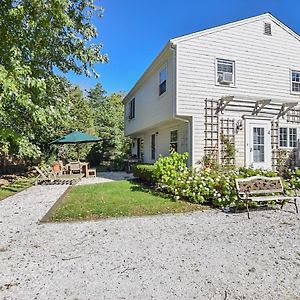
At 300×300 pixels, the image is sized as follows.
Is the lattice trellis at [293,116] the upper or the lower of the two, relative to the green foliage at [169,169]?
upper

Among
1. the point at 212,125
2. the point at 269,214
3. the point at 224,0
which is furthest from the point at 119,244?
the point at 224,0

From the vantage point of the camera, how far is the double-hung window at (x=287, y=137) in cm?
1380

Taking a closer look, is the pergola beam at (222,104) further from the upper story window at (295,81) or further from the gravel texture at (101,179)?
the gravel texture at (101,179)

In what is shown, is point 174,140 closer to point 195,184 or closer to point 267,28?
point 195,184

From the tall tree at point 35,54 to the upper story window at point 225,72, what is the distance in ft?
19.4

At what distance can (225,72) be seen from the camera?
12.9 m

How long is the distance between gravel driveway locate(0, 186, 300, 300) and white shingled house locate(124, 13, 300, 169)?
20.7 feet

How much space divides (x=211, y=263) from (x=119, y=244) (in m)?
1.70

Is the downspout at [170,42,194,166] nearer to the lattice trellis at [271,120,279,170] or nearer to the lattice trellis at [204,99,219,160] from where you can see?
the lattice trellis at [204,99,219,160]

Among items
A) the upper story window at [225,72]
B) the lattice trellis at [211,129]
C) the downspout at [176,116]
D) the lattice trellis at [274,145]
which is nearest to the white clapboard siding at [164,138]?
the downspout at [176,116]

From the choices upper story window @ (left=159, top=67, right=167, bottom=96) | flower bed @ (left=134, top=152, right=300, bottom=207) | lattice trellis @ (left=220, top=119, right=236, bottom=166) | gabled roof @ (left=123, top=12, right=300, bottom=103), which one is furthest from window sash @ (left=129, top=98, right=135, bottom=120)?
flower bed @ (left=134, top=152, right=300, bottom=207)

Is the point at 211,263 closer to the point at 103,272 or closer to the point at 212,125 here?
the point at 103,272

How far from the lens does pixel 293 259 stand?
4191 millimetres

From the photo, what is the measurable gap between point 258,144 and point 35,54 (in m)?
10.5
